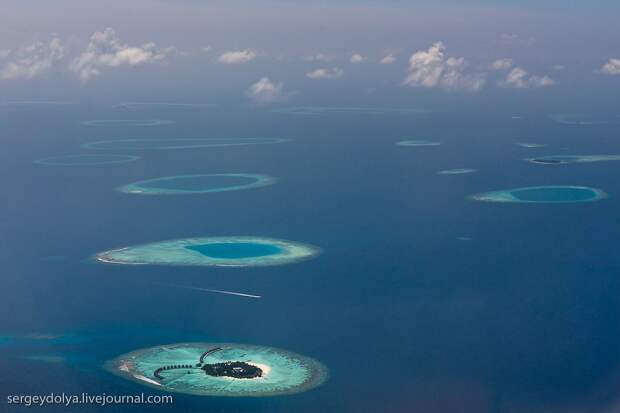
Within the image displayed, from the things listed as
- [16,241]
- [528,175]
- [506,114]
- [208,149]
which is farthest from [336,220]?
[506,114]

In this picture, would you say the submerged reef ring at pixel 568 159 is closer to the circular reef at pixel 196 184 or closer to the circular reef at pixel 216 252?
the circular reef at pixel 196 184

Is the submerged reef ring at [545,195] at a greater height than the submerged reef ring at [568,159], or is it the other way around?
the submerged reef ring at [568,159]

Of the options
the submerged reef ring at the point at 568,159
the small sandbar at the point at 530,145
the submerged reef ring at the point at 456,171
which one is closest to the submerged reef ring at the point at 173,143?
the small sandbar at the point at 530,145

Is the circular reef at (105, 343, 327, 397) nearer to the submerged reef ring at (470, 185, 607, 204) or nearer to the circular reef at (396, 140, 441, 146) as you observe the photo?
the submerged reef ring at (470, 185, 607, 204)

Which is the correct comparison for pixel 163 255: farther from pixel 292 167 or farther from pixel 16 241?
pixel 292 167

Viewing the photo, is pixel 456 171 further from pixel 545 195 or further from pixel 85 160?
pixel 85 160

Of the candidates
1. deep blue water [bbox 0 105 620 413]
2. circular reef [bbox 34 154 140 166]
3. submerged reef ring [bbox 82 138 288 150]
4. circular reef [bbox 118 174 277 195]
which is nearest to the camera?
deep blue water [bbox 0 105 620 413]

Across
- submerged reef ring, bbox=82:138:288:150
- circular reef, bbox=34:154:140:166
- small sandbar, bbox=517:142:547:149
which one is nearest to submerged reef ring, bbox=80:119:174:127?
submerged reef ring, bbox=82:138:288:150
